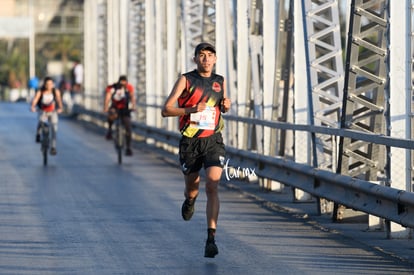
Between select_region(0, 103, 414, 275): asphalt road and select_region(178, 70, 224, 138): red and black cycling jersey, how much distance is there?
3.41 feet

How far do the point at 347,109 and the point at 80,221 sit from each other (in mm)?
3053

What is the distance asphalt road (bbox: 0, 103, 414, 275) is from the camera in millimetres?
10820

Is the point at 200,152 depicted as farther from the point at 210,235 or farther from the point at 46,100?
the point at 46,100

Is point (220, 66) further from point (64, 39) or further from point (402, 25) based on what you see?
point (64, 39)

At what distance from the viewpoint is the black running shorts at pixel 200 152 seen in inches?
464

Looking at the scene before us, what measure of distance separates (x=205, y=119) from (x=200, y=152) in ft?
0.95

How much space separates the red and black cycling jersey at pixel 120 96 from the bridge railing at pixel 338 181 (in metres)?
5.95

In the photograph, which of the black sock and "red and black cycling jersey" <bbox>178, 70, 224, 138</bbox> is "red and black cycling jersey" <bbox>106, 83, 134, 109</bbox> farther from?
the black sock

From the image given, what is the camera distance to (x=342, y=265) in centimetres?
1094

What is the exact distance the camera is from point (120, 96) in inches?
1049

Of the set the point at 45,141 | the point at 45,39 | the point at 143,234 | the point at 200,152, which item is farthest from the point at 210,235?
the point at 45,39

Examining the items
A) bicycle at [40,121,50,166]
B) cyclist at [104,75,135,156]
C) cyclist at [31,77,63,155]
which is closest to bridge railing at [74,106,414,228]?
bicycle at [40,121,50,166]

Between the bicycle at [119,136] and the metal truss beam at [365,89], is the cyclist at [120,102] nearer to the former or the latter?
the bicycle at [119,136]

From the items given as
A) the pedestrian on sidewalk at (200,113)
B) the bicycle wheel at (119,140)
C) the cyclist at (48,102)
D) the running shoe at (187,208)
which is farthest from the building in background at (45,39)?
the pedestrian on sidewalk at (200,113)
